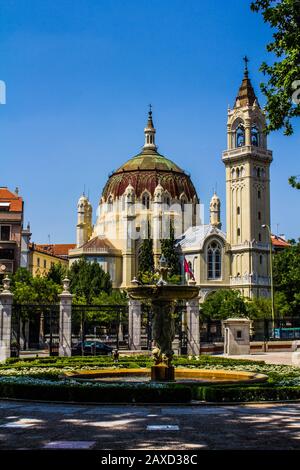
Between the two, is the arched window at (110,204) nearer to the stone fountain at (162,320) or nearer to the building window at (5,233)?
the building window at (5,233)

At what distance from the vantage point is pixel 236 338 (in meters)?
41.4

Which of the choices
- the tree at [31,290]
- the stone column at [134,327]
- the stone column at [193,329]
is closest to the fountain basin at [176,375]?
the stone column at [193,329]

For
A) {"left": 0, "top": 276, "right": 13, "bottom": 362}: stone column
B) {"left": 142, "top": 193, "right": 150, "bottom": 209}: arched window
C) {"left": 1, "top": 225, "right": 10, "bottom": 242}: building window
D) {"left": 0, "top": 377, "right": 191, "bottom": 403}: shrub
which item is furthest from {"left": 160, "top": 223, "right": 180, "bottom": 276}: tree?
{"left": 0, "top": 377, "right": 191, "bottom": 403}: shrub

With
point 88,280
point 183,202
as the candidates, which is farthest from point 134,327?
point 183,202

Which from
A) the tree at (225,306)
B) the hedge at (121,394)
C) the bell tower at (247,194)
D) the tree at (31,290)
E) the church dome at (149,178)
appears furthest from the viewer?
the church dome at (149,178)

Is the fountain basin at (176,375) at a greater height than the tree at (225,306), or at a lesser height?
lesser

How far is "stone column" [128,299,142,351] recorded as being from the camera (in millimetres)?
39062

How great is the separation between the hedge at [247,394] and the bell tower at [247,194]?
75.7 metres

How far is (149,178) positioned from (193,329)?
7815 cm

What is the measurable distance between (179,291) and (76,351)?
22.7 m

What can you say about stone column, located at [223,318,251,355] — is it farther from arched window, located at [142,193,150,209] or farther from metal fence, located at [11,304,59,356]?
arched window, located at [142,193,150,209]

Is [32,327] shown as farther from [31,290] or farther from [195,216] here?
[195,216]

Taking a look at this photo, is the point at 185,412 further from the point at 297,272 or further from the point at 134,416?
the point at 297,272

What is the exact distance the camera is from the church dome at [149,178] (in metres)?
115
